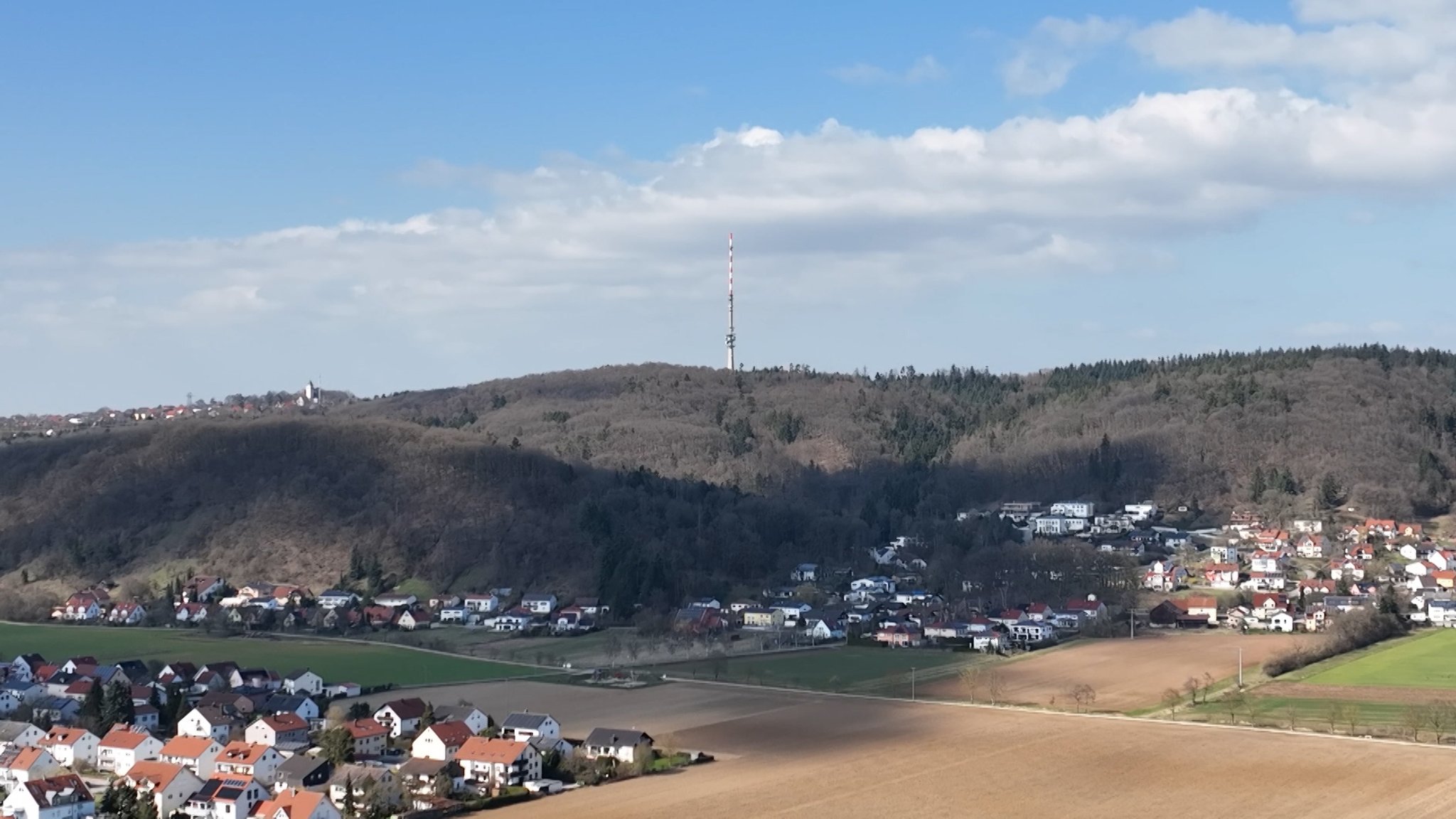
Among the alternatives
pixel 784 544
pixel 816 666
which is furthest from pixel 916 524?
pixel 816 666

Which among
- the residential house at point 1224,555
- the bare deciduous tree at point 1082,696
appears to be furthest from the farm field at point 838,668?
the residential house at point 1224,555

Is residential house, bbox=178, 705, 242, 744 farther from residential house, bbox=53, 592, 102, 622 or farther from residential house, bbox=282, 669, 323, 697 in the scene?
residential house, bbox=53, 592, 102, 622

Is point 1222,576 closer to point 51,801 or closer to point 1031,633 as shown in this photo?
point 1031,633

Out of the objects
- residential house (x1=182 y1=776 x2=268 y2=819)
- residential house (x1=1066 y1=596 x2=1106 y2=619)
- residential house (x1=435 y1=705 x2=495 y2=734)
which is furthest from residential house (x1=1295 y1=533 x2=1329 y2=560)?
residential house (x1=182 y1=776 x2=268 y2=819)

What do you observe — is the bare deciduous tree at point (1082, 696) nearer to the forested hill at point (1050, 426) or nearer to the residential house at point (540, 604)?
the residential house at point (540, 604)

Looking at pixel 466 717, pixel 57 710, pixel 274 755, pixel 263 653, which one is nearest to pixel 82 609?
pixel 263 653
